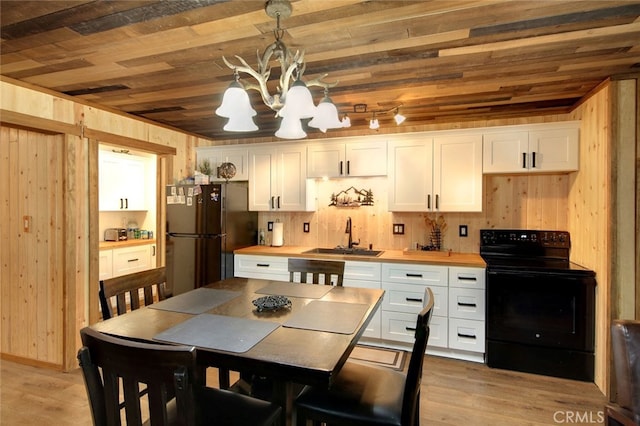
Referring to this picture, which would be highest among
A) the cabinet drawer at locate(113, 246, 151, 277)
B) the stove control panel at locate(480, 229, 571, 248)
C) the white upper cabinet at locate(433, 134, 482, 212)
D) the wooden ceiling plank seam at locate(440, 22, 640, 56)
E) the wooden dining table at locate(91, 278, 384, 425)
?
the wooden ceiling plank seam at locate(440, 22, 640, 56)

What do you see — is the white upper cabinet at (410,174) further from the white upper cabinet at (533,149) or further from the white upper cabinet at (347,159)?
the white upper cabinet at (533,149)

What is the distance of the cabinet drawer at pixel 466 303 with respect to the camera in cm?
301

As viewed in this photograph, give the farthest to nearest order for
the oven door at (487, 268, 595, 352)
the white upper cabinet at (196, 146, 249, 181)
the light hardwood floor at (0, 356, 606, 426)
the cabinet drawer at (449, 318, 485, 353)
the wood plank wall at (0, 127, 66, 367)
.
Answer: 1. the white upper cabinet at (196, 146, 249, 181)
2. the cabinet drawer at (449, 318, 485, 353)
3. the wood plank wall at (0, 127, 66, 367)
4. the oven door at (487, 268, 595, 352)
5. the light hardwood floor at (0, 356, 606, 426)

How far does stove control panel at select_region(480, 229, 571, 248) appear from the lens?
323 cm

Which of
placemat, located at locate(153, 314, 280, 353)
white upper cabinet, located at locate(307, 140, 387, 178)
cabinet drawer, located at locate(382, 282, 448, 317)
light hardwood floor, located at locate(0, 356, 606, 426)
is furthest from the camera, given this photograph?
white upper cabinet, located at locate(307, 140, 387, 178)

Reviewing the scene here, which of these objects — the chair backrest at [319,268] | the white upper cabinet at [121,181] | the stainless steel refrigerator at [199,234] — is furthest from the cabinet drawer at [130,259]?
the chair backrest at [319,268]

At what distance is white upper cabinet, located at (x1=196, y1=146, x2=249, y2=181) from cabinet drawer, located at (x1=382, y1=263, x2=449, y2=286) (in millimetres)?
2034

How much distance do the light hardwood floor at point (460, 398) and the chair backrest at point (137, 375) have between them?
1.52m

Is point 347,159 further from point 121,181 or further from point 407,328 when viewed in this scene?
point 121,181

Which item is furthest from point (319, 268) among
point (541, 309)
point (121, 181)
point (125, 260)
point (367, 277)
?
point (121, 181)

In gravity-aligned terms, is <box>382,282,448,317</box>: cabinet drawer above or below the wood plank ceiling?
below

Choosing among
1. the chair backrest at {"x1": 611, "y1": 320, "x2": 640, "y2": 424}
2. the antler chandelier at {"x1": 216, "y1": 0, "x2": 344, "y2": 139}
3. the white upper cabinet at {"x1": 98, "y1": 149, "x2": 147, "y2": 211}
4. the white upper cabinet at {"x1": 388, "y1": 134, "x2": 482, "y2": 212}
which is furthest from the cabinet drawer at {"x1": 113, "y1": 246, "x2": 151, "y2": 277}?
the chair backrest at {"x1": 611, "y1": 320, "x2": 640, "y2": 424}
